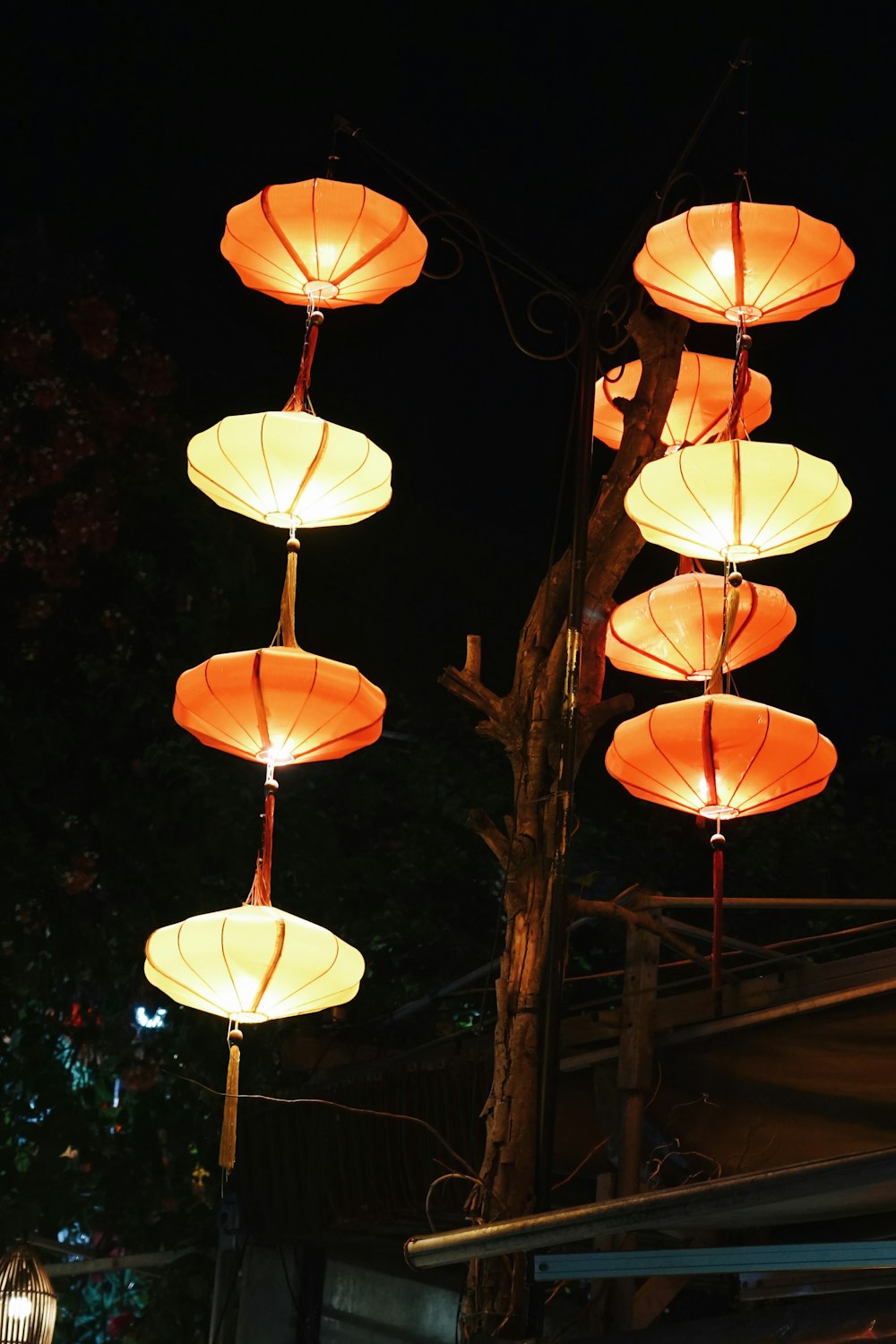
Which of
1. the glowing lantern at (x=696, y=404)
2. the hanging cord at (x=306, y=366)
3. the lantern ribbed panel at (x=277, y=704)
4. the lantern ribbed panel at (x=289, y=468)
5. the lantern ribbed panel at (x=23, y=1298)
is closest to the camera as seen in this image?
the lantern ribbed panel at (x=277, y=704)

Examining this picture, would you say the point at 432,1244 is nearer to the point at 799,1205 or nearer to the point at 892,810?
the point at 799,1205

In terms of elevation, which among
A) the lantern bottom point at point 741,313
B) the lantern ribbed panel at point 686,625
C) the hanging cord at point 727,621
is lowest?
the hanging cord at point 727,621

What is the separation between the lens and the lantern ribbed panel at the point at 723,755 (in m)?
4.56

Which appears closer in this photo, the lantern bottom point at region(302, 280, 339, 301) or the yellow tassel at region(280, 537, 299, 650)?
the yellow tassel at region(280, 537, 299, 650)

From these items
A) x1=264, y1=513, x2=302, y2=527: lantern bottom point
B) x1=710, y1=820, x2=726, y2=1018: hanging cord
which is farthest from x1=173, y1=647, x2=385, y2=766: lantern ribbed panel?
x1=710, y1=820, x2=726, y2=1018: hanging cord

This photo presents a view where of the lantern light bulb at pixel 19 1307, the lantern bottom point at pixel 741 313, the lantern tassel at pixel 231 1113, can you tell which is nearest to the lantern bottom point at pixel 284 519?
the lantern bottom point at pixel 741 313

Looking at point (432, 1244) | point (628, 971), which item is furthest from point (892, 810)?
point (432, 1244)

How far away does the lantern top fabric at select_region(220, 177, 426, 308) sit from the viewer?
17.7 ft

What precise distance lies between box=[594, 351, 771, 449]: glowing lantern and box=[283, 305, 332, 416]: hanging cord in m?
1.05

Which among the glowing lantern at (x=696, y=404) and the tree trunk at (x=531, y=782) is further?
the glowing lantern at (x=696, y=404)

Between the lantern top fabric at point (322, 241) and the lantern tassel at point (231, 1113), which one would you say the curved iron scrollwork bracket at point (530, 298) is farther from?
the lantern tassel at point (231, 1113)

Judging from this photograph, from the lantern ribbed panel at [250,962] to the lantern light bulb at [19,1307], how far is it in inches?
149

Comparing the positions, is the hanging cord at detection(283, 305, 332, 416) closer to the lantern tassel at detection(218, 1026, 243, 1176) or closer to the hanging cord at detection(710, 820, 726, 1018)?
the hanging cord at detection(710, 820, 726, 1018)

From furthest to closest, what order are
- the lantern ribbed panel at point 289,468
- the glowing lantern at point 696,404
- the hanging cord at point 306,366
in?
the glowing lantern at point 696,404 < the hanging cord at point 306,366 < the lantern ribbed panel at point 289,468
